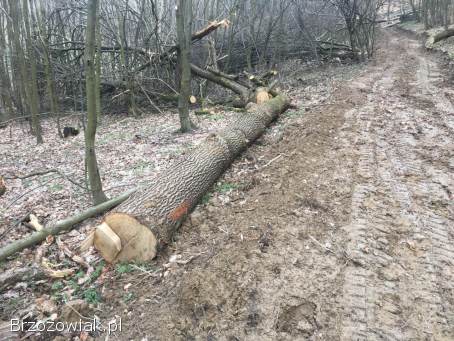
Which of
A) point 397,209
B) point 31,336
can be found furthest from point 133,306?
point 397,209

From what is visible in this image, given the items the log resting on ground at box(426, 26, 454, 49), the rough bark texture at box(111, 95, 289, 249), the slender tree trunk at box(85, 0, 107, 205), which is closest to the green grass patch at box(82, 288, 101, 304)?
the rough bark texture at box(111, 95, 289, 249)

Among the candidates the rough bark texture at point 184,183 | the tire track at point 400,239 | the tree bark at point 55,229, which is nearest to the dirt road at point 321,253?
the tire track at point 400,239

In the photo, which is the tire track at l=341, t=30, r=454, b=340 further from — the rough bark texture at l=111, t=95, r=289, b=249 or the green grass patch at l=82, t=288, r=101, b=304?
the green grass patch at l=82, t=288, r=101, b=304

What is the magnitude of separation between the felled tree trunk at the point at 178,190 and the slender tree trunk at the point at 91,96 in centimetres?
80

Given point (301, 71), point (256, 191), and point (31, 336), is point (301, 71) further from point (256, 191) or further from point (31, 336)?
point (31, 336)

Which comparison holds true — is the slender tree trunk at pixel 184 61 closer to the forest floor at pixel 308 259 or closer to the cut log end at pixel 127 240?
the forest floor at pixel 308 259

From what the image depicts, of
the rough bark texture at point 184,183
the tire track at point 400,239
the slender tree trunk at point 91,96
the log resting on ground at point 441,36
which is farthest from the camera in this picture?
the log resting on ground at point 441,36

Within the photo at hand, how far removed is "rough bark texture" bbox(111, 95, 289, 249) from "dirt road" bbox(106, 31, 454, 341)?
24 centimetres

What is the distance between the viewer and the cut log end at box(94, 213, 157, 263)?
3.73 meters

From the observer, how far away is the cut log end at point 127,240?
373cm

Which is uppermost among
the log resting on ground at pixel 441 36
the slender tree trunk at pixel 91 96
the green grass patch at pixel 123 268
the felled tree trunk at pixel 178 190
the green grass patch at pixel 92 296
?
the log resting on ground at pixel 441 36

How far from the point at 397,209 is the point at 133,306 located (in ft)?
10.2

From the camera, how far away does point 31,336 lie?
2891 mm

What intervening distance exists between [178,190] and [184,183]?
0.68ft
